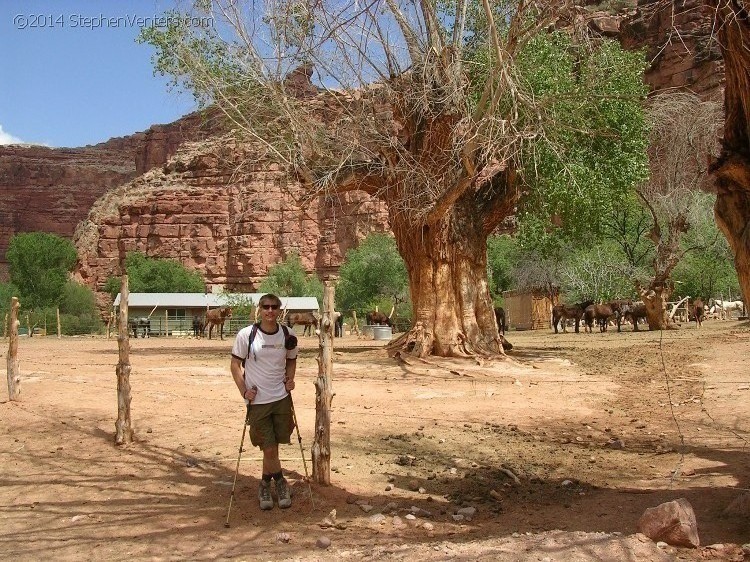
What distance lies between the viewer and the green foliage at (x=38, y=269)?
6650cm

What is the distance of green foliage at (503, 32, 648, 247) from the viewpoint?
15273 mm

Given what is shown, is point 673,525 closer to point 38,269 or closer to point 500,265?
point 500,265

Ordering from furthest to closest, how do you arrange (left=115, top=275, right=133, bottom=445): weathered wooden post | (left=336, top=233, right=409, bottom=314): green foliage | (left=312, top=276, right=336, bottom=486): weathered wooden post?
(left=336, top=233, right=409, bottom=314): green foliage
(left=115, top=275, right=133, bottom=445): weathered wooden post
(left=312, top=276, right=336, bottom=486): weathered wooden post

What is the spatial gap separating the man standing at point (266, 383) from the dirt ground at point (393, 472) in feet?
1.11

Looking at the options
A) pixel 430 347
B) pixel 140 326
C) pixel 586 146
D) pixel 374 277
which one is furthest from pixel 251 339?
pixel 374 277

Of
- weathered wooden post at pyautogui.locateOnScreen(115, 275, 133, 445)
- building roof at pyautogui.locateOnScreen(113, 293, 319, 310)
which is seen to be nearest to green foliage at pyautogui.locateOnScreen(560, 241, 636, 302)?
building roof at pyautogui.locateOnScreen(113, 293, 319, 310)

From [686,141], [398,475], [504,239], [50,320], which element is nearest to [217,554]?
[398,475]

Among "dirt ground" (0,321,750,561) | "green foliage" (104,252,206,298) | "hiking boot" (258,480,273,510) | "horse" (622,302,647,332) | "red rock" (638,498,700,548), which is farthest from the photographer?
"green foliage" (104,252,206,298)

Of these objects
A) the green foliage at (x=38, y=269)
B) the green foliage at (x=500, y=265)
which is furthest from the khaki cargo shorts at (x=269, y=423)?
the green foliage at (x=38, y=269)

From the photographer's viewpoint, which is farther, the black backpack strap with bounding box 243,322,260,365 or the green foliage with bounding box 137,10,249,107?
the green foliage with bounding box 137,10,249,107

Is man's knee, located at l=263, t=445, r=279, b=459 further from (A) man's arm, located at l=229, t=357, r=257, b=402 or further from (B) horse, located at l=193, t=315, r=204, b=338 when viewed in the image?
(B) horse, located at l=193, t=315, r=204, b=338

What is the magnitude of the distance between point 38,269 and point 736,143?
7123 cm

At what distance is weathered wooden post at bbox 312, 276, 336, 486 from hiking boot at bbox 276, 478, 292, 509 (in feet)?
1.29

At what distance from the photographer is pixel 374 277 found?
50.5 m
